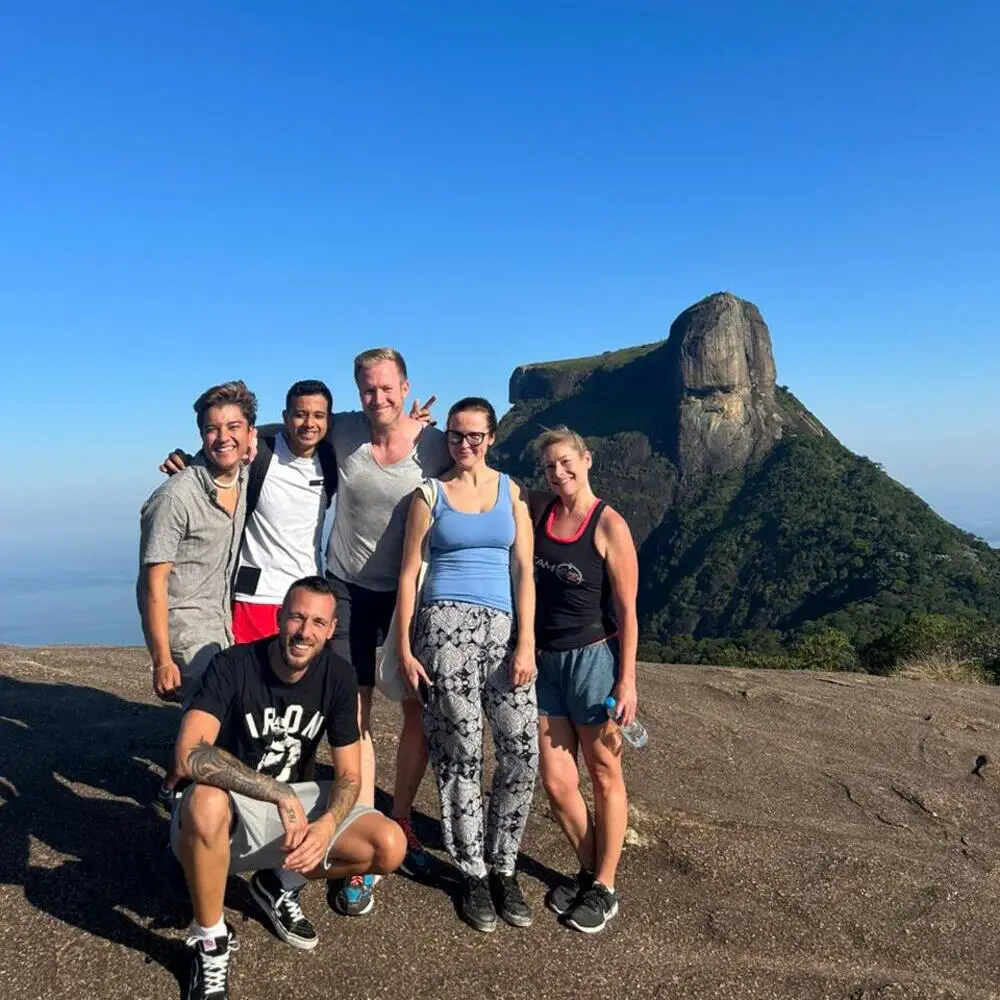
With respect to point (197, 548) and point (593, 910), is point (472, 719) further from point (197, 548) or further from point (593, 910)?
point (197, 548)

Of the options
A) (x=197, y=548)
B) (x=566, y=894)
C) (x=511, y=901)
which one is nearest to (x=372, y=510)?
(x=197, y=548)

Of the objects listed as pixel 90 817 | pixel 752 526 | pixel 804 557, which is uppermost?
pixel 90 817

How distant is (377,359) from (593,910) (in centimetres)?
303

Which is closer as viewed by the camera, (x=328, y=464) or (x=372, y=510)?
(x=372, y=510)

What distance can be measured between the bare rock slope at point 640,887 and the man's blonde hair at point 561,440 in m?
2.41

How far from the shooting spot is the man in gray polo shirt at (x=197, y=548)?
13.3 ft

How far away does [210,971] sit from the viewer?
3445mm

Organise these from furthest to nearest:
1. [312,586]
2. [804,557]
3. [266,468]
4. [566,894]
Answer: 1. [804,557]
2. [566,894]
3. [266,468]
4. [312,586]

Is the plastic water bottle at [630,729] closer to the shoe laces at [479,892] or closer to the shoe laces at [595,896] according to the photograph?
the shoe laces at [595,896]

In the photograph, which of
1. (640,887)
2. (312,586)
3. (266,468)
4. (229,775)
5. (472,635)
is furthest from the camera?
(640,887)

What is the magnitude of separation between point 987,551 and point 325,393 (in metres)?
97.5

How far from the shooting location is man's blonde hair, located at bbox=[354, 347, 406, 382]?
4.30 metres

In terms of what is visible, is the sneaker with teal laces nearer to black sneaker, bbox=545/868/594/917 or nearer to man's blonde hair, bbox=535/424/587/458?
black sneaker, bbox=545/868/594/917

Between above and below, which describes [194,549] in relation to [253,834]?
above
